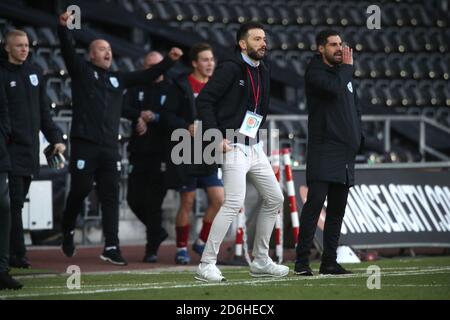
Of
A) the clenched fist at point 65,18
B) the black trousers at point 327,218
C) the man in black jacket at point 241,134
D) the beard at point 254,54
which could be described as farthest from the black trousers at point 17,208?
the black trousers at point 327,218

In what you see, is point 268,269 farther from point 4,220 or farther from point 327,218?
point 4,220

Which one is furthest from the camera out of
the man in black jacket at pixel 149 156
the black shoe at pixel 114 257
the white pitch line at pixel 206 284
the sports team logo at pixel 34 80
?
the man in black jacket at pixel 149 156

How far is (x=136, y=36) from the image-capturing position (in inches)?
784

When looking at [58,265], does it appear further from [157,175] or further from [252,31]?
[252,31]

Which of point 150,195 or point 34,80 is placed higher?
point 34,80

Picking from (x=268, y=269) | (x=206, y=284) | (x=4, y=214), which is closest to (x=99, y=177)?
(x=268, y=269)

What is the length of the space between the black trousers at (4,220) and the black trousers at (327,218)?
8.09 feet

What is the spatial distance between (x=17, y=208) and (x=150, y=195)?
2.06 metres

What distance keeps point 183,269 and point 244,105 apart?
2.62 metres

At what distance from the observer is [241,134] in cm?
955

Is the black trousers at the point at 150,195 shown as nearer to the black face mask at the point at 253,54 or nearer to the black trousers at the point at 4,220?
the black face mask at the point at 253,54

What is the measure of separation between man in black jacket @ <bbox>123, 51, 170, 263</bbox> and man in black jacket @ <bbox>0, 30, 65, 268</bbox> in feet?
4.91

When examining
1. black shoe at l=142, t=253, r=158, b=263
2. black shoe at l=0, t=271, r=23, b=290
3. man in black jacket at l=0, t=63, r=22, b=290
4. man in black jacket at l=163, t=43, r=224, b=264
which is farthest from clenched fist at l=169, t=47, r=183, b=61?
black shoe at l=0, t=271, r=23, b=290

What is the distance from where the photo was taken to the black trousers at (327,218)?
32.8 feet
